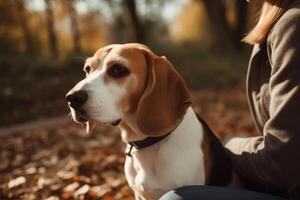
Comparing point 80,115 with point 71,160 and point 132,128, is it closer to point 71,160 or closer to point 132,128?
point 132,128

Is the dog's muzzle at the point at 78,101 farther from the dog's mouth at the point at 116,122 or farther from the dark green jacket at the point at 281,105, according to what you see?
the dark green jacket at the point at 281,105

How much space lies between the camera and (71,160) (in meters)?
5.45

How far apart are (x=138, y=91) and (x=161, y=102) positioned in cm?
17

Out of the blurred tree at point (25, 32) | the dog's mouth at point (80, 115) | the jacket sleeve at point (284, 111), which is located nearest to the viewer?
the jacket sleeve at point (284, 111)

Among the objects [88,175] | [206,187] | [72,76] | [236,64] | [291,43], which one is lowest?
[236,64]

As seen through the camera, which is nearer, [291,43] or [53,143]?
[291,43]

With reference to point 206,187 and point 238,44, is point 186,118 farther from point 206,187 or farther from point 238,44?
point 238,44

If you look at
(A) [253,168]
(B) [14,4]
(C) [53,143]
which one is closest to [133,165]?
(A) [253,168]

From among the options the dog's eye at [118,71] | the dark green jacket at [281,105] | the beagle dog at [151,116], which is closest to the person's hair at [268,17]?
the dark green jacket at [281,105]

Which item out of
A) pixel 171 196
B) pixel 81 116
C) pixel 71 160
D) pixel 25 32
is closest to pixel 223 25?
pixel 25 32

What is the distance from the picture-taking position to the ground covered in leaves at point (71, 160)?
155 inches

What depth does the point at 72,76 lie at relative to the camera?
12.0 metres

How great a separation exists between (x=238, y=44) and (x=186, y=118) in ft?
49.2

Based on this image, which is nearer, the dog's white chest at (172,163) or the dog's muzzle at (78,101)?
the dog's muzzle at (78,101)
